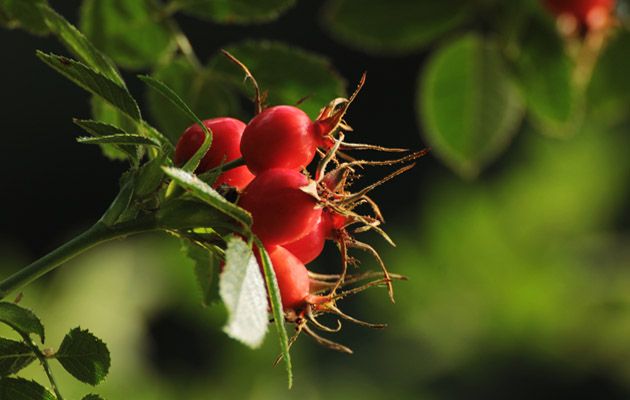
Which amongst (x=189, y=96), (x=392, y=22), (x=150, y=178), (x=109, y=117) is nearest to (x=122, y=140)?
(x=150, y=178)

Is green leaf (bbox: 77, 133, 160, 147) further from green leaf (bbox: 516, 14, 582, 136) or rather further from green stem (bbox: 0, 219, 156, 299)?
green leaf (bbox: 516, 14, 582, 136)

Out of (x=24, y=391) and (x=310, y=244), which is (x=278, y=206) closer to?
(x=310, y=244)

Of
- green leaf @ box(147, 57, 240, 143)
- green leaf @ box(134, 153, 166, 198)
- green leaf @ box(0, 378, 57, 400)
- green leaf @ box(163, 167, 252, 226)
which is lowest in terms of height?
green leaf @ box(0, 378, 57, 400)

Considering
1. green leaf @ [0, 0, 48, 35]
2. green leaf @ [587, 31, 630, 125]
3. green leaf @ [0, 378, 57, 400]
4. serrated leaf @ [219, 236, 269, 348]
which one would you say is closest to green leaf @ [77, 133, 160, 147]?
serrated leaf @ [219, 236, 269, 348]

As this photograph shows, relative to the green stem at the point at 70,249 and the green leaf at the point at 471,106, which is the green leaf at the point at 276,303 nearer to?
the green stem at the point at 70,249

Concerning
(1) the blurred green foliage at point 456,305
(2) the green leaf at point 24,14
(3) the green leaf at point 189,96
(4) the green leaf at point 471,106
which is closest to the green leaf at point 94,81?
(2) the green leaf at point 24,14

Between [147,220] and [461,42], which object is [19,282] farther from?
[461,42]
